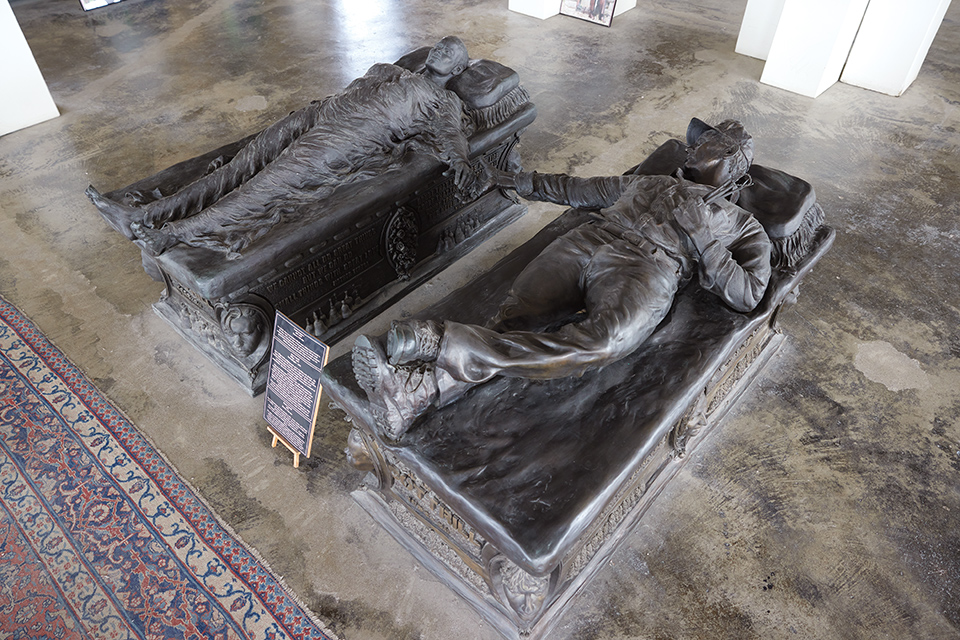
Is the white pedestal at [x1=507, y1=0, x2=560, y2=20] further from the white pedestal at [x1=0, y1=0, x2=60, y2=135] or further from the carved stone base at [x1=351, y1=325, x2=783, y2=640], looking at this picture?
the carved stone base at [x1=351, y1=325, x2=783, y2=640]

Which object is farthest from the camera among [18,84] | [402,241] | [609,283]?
[18,84]

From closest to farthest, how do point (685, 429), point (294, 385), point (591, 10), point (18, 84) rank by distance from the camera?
point (294, 385) < point (685, 429) < point (18, 84) < point (591, 10)

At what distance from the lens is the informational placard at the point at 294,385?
8.06ft

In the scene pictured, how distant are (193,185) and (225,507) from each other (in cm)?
165

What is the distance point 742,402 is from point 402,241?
6.86ft

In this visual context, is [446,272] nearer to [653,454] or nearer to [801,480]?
[653,454]

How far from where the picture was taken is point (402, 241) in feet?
12.0

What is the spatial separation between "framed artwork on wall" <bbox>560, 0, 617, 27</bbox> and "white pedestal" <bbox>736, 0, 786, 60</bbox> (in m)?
1.50

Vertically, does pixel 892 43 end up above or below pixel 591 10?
above

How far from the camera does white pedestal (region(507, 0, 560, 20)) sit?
7.39 meters

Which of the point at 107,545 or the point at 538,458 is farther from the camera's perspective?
the point at 107,545

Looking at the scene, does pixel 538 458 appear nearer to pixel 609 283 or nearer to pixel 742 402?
pixel 609 283

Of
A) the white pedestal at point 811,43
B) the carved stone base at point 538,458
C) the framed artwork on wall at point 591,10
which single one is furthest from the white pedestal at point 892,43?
the carved stone base at point 538,458

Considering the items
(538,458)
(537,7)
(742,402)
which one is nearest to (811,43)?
(537,7)
